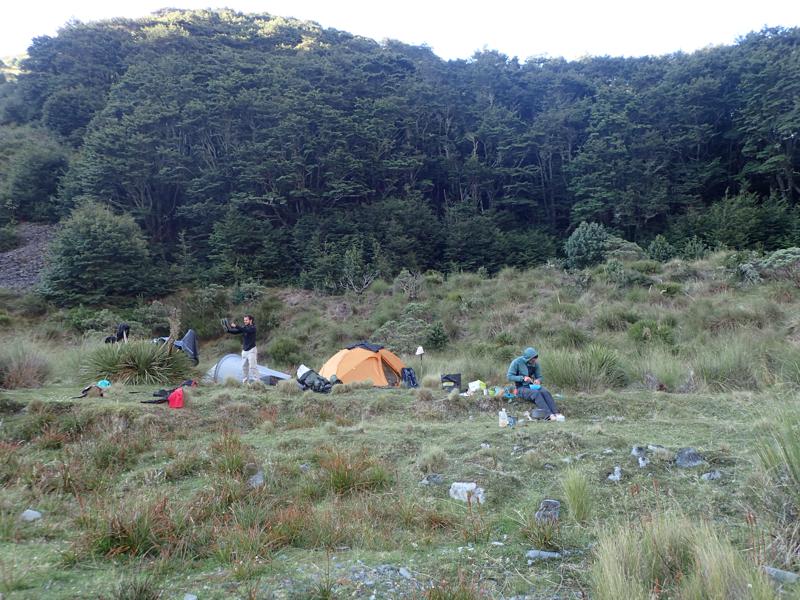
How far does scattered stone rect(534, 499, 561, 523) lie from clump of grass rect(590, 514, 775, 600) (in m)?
0.52

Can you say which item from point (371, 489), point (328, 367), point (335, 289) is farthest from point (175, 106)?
point (371, 489)

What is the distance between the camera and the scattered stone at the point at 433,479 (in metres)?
4.54

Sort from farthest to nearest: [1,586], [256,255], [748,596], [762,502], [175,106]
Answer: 1. [175,106]
2. [256,255]
3. [762,502]
4. [1,586]
5. [748,596]

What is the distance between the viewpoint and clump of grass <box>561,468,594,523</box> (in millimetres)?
3592

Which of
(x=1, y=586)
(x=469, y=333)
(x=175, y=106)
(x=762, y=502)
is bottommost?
(x=469, y=333)

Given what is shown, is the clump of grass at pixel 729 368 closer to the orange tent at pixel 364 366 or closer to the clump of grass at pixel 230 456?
the orange tent at pixel 364 366

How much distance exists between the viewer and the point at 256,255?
26.9 metres

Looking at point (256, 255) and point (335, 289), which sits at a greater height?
point (256, 255)

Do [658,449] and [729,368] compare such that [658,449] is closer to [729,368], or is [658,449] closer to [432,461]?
[432,461]

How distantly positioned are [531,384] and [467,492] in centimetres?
410

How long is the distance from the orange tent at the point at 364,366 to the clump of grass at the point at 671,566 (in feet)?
27.7

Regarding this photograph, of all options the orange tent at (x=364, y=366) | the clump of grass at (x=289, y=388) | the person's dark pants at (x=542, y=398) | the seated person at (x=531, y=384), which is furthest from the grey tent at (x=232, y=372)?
the person's dark pants at (x=542, y=398)

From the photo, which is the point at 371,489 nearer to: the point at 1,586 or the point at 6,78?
the point at 1,586

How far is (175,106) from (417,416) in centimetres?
2842
